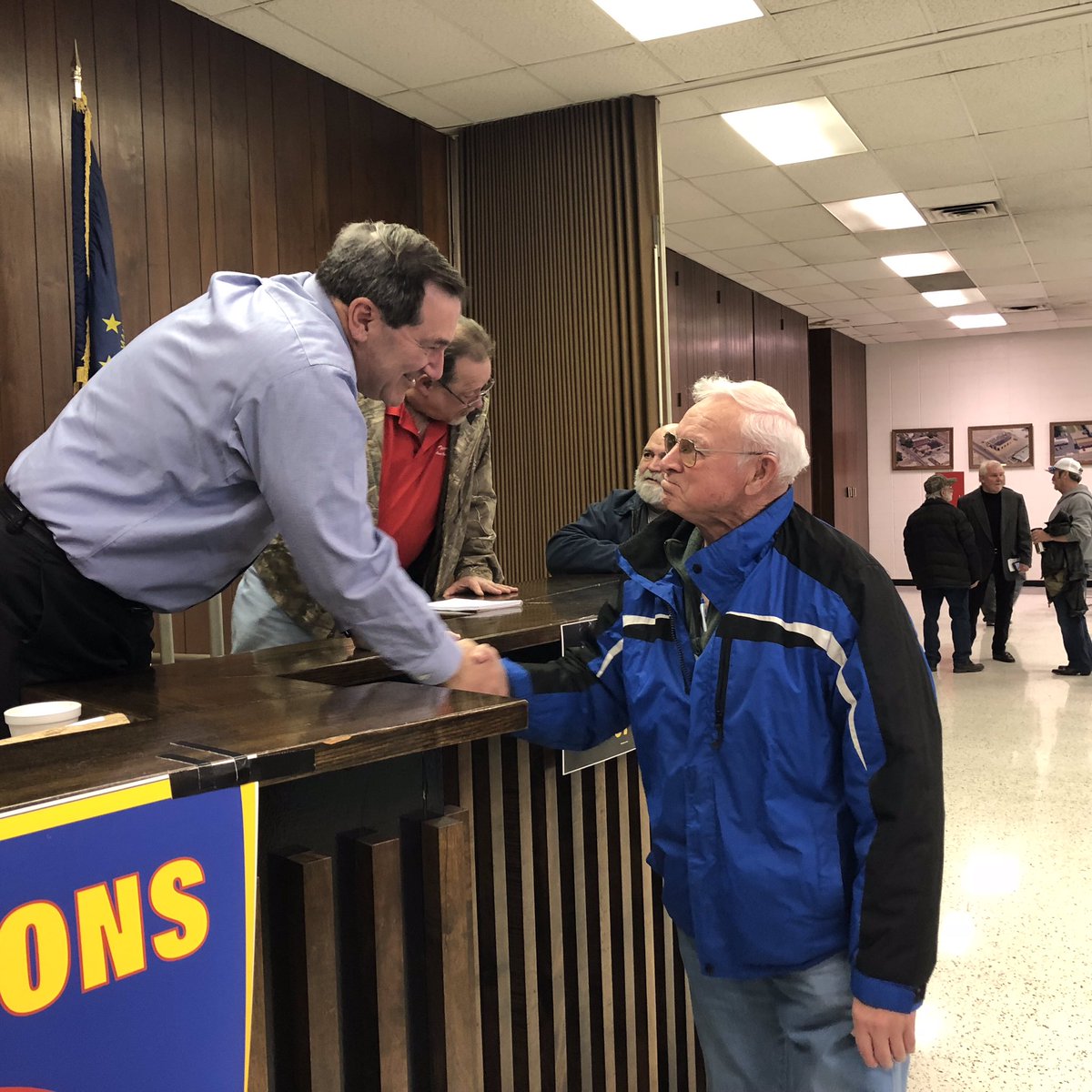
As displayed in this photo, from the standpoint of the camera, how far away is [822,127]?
245 inches

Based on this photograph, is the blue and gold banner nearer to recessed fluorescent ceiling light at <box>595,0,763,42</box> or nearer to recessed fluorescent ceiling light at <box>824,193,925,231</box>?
recessed fluorescent ceiling light at <box>595,0,763,42</box>

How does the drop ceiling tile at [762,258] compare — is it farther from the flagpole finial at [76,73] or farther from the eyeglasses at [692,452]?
the eyeglasses at [692,452]

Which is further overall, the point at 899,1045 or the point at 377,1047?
the point at 899,1045

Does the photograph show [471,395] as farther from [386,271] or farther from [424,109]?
[424,109]

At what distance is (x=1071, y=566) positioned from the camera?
8.05 meters

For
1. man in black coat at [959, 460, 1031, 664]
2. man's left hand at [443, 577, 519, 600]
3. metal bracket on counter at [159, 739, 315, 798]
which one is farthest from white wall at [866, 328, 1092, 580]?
metal bracket on counter at [159, 739, 315, 798]

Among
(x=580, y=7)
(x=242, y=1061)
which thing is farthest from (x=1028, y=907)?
(x=580, y=7)

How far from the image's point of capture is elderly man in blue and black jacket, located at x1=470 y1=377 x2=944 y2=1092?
1.55 m

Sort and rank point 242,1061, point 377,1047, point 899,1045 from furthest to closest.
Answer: point 899,1045, point 377,1047, point 242,1061

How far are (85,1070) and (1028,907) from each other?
3.49 m

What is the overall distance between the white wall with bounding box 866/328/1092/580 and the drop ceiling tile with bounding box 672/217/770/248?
6.69m

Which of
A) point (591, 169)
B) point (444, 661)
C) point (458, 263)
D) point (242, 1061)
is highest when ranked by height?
point (591, 169)

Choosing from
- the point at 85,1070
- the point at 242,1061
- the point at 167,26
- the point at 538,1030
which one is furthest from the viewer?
the point at 167,26

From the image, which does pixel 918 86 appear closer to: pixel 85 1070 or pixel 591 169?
pixel 591 169
